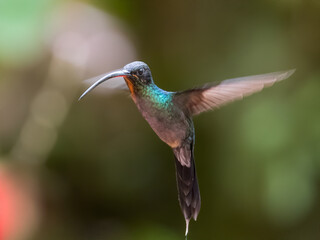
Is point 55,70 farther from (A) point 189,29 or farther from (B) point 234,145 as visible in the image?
(B) point 234,145

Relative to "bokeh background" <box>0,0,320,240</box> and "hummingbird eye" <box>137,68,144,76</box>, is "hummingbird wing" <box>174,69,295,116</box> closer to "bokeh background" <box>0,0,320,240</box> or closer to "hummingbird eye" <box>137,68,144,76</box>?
"hummingbird eye" <box>137,68,144,76</box>

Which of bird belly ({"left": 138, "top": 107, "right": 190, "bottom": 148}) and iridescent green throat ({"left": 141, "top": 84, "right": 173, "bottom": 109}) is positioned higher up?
iridescent green throat ({"left": 141, "top": 84, "right": 173, "bottom": 109})

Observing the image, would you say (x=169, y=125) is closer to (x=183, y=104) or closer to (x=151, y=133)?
(x=183, y=104)

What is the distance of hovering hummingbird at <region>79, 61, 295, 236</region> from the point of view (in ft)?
1.22

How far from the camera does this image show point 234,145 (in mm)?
1556

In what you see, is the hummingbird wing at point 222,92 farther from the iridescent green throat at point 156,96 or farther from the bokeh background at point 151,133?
the bokeh background at point 151,133

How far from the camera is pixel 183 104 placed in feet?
1.53

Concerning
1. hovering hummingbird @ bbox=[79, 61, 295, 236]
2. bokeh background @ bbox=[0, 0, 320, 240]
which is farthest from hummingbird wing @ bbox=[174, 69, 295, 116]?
bokeh background @ bbox=[0, 0, 320, 240]

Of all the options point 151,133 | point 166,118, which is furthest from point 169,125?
point 151,133

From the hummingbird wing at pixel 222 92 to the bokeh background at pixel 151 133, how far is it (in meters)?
0.79

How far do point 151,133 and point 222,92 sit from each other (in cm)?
138

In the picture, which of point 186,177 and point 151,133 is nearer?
point 186,177

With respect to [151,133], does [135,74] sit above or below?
above

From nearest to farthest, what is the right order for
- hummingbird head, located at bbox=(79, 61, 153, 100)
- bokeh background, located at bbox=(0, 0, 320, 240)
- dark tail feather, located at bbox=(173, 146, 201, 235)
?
hummingbird head, located at bbox=(79, 61, 153, 100), dark tail feather, located at bbox=(173, 146, 201, 235), bokeh background, located at bbox=(0, 0, 320, 240)
